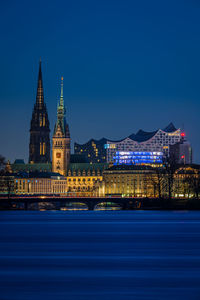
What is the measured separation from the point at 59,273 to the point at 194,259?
1121 cm

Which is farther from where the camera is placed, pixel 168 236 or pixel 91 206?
pixel 91 206

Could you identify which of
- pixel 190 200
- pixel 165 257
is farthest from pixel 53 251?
pixel 190 200

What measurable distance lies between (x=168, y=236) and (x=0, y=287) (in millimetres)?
37823

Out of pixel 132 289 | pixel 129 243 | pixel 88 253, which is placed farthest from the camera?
pixel 129 243

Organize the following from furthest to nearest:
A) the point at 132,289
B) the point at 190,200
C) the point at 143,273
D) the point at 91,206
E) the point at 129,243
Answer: the point at 91,206, the point at 190,200, the point at 129,243, the point at 143,273, the point at 132,289

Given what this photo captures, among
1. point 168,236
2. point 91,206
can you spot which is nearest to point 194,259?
point 168,236

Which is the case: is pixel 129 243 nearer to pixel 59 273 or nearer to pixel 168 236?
pixel 168 236

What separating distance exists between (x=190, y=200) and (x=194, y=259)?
102073 mm

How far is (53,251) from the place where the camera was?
60031 mm

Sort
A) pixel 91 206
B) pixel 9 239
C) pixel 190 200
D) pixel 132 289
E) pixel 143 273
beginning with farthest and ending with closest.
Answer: pixel 91 206, pixel 190 200, pixel 9 239, pixel 143 273, pixel 132 289

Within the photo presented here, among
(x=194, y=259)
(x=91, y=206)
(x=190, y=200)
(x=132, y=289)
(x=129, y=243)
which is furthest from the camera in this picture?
(x=91, y=206)

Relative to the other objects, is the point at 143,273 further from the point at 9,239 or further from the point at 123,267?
the point at 9,239

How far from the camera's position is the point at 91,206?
189 meters

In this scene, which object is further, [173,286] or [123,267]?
[123,267]
